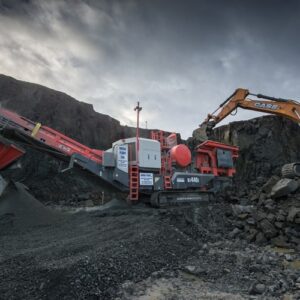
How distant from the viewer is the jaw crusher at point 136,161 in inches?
337

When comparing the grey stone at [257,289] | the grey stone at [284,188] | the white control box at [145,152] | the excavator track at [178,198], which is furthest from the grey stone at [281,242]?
the white control box at [145,152]

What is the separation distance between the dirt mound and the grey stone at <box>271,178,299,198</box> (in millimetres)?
6233

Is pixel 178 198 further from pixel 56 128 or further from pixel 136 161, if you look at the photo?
pixel 56 128

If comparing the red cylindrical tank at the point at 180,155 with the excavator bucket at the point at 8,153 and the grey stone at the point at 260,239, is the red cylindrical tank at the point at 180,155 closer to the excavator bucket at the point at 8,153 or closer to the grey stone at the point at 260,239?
the grey stone at the point at 260,239

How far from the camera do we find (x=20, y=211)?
785cm

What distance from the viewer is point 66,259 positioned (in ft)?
14.3

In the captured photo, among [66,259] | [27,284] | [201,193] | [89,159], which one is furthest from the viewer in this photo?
[201,193]

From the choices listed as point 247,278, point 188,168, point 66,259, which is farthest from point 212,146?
point 66,259

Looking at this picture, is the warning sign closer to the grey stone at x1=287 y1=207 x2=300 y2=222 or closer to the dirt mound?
the dirt mound

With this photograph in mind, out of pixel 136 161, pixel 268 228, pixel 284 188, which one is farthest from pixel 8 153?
pixel 284 188

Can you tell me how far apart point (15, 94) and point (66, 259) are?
58.3 feet

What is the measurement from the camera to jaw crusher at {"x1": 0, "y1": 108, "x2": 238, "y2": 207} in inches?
337

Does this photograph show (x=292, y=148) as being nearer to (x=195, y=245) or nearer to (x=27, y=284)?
(x=195, y=245)

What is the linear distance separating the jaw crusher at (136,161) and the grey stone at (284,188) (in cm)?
250
